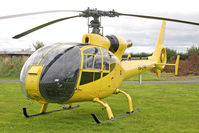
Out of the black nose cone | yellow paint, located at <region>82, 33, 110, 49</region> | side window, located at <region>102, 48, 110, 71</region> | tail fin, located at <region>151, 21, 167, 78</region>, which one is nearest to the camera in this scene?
the black nose cone

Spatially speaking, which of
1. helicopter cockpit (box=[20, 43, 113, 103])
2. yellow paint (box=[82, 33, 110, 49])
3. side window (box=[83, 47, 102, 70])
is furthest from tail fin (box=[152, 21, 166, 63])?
helicopter cockpit (box=[20, 43, 113, 103])

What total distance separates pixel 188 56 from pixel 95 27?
3119 centimetres

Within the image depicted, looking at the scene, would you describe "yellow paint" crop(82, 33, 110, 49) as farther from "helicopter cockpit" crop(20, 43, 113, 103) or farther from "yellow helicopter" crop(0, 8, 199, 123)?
"helicopter cockpit" crop(20, 43, 113, 103)

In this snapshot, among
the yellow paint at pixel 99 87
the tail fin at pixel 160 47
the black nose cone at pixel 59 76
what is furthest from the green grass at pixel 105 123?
the tail fin at pixel 160 47

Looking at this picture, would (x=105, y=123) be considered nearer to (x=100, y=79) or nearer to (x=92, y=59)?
(x=100, y=79)

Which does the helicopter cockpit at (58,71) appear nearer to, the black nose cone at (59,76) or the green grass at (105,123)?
the black nose cone at (59,76)

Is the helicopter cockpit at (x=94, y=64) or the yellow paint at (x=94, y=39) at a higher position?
the yellow paint at (x=94, y=39)

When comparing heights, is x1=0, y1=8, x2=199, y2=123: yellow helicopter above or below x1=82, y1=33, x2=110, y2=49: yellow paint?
below

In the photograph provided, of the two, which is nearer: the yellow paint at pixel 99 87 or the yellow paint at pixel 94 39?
the yellow paint at pixel 99 87

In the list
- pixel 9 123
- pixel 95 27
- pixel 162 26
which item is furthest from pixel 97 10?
pixel 162 26

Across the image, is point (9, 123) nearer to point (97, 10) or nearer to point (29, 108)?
point (29, 108)

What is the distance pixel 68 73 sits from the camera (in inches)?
271

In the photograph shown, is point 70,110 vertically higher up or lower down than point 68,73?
lower down

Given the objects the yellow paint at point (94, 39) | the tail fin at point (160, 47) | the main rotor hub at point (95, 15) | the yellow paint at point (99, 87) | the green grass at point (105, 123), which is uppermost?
the main rotor hub at point (95, 15)
